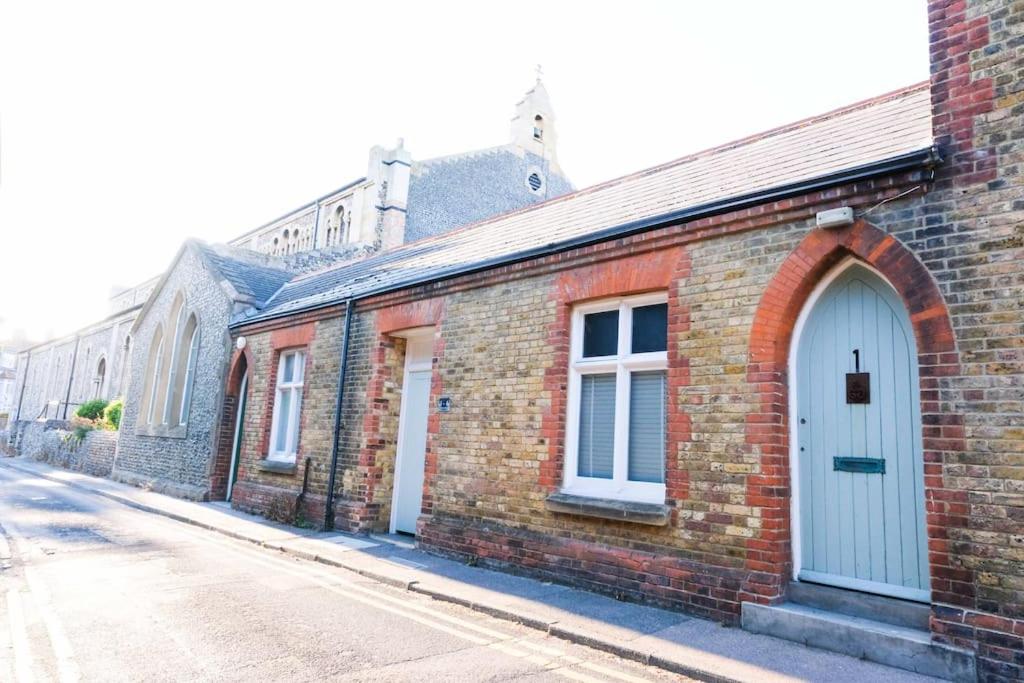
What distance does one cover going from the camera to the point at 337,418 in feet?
35.6

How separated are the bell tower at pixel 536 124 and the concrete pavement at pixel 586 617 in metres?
26.4

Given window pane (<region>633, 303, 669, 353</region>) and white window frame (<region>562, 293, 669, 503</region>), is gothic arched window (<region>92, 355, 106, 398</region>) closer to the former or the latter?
white window frame (<region>562, 293, 669, 503</region>)

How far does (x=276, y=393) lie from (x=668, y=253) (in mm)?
9175

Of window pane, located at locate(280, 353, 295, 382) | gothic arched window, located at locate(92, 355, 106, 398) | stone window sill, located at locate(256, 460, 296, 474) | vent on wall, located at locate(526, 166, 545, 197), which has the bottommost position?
stone window sill, located at locate(256, 460, 296, 474)

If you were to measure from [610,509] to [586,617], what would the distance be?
3.86 ft

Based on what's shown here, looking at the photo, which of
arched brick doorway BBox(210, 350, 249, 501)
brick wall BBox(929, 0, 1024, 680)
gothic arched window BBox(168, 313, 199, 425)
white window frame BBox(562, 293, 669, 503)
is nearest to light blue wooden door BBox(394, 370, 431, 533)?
white window frame BBox(562, 293, 669, 503)

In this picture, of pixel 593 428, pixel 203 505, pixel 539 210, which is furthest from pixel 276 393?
pixel 593 428

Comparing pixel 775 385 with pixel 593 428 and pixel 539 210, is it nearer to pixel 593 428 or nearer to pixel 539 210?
pixel 593 428

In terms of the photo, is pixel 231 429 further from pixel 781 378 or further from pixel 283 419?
pixel 781 378

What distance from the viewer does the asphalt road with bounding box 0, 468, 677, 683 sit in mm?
4477

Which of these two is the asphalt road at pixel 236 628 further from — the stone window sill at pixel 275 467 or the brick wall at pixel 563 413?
the stone window sill at pixel 275 467

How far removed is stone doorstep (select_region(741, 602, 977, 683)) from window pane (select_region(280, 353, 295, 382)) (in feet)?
32.9

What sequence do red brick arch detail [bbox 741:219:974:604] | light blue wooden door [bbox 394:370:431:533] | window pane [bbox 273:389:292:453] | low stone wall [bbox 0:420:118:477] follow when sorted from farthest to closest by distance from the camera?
low stone wall [bbox 0:420:118:477] → window pane [bbox 273:389:292:453] → light blue wooden door [bbox 394:370:431:533] → red brick arch detail [bbox 741:219:974:604]

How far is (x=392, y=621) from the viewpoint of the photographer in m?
5.76
